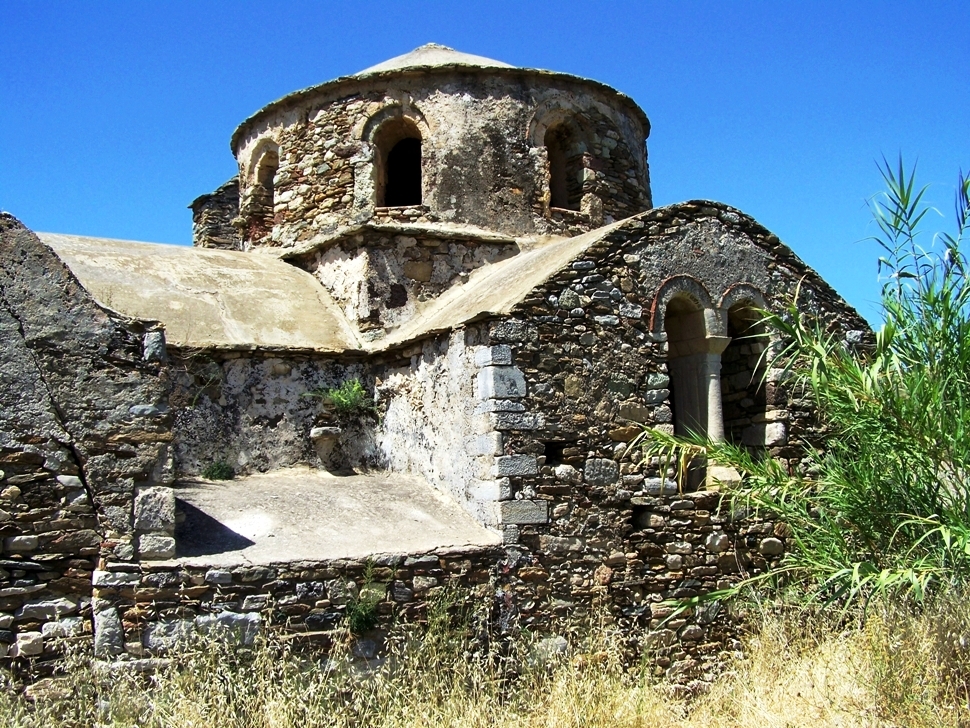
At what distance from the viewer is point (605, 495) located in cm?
840

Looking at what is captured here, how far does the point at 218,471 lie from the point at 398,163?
17.6 ft

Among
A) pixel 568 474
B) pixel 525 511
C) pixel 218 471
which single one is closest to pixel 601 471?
pixel 568 474

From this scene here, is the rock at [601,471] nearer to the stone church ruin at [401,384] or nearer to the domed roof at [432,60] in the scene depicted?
the stone church ruin at [401,384]

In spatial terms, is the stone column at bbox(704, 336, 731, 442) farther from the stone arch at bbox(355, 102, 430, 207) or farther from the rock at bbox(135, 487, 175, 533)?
the rock at bbox(135, 487, 175, 533)

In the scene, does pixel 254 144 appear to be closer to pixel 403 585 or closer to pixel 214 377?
pixel 214 377

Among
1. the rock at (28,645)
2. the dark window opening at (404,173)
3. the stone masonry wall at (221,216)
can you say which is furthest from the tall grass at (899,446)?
the stone masonry wall at (221,216)

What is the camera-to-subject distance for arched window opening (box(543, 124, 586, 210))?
11836 millimetres

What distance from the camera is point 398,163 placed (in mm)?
12617

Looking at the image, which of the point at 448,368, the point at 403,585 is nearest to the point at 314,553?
the point at 403,585

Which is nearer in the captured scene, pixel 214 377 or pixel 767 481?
pixel 767 481

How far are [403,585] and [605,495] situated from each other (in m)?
2.05

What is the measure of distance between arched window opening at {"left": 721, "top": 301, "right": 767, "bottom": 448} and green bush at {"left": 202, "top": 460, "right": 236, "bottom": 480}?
5.06 meters

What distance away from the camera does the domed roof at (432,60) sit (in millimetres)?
11453

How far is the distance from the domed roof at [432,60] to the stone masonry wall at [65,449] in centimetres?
586
